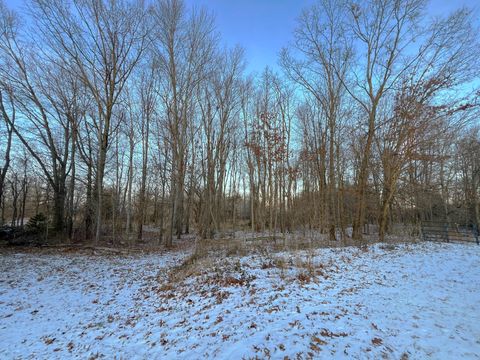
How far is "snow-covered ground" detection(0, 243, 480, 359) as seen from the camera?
308 cm

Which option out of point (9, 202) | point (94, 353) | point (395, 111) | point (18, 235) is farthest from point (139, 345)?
point (9, 202)

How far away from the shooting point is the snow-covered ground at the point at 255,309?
121 inches

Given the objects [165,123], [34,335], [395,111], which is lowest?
[34,335]

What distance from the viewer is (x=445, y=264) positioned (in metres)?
6.79

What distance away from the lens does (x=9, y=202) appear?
95.8 feet

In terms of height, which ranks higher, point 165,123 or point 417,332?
point 165,123

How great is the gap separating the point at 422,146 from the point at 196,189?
15068 mm

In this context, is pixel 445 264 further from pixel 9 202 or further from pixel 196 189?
pixel 9 202

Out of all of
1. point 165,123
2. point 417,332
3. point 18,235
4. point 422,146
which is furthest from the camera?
point 165,123

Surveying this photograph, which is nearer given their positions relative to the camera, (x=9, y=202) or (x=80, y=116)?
(x=80, y=116)

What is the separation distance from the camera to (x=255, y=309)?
4121 millimetres

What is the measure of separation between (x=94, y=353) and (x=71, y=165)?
591 inches

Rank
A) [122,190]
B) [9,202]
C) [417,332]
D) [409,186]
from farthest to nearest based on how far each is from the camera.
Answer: [9,202] < [122,190] < [409,186] < [417,332]

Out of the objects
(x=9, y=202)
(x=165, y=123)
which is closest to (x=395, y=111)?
(x=165, y=123)
